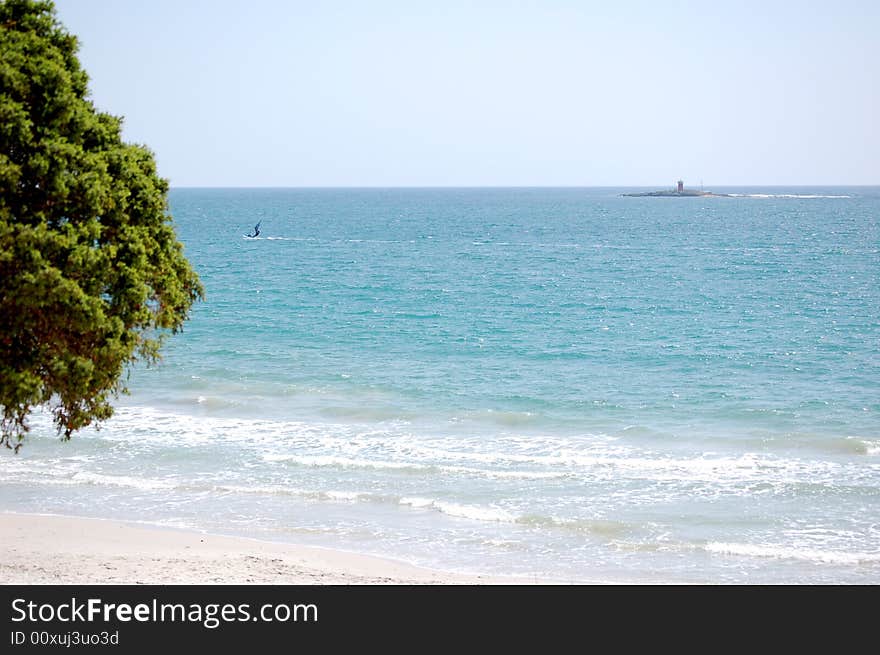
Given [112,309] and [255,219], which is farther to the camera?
[255,219]

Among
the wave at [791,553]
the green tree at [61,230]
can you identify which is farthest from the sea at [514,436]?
the green tree at [61,230]

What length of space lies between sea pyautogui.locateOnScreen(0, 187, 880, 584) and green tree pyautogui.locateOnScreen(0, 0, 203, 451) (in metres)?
6.28

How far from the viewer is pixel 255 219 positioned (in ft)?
499

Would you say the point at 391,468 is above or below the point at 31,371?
below

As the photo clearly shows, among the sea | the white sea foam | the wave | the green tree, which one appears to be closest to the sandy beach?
the sea

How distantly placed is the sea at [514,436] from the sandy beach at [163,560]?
2.30ft

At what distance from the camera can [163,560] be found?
15.9 metres

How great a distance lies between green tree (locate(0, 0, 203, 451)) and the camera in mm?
12383

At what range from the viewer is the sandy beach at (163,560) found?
14836 millimetres

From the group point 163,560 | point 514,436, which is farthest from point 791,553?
point 163,560

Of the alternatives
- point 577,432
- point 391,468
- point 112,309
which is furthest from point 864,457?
point 112,309
